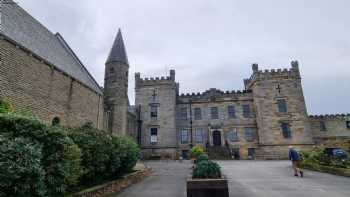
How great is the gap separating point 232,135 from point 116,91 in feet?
62.5

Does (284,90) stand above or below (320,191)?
above

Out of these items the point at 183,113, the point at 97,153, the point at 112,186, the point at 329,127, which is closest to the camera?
the point at 97,153

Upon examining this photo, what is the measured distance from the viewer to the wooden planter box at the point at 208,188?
21.1ft

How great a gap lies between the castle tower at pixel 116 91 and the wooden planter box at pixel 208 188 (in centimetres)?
1519

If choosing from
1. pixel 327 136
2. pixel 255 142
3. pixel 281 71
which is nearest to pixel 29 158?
pixel 255 142

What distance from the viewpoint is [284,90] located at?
31.5 metres

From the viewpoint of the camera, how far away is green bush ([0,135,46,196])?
14.0 feet

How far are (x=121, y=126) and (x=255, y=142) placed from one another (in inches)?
797

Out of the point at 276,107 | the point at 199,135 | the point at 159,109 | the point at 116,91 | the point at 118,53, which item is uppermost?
the point at 118,53

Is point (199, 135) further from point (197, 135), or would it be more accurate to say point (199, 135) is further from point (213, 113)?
point (213, 113)

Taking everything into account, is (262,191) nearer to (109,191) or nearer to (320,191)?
(320,191)

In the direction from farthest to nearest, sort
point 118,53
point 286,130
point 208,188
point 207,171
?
point 286,130 → point 118,53 → point 207,171 → point 208,188

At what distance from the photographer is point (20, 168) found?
4.37 m

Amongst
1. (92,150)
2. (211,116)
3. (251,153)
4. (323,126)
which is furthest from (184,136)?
→ (92,150)
